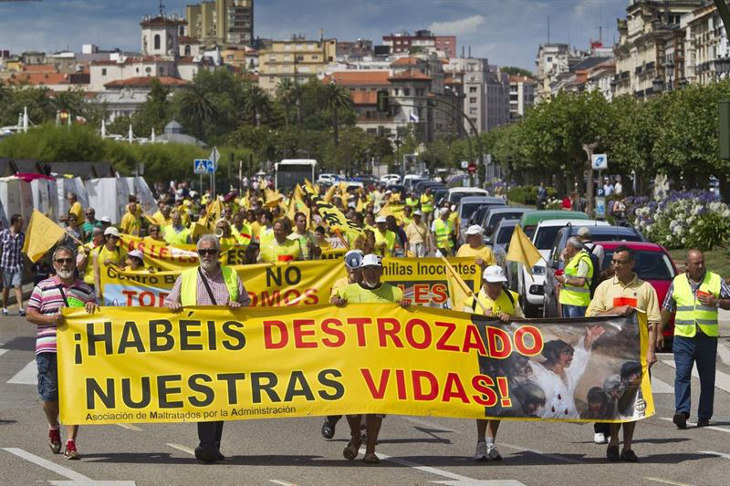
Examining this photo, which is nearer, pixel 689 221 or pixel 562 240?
pixel 562 240

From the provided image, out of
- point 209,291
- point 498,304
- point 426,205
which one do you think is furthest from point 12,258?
point 426,205

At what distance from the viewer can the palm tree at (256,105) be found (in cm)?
18462

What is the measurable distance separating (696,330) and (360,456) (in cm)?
367

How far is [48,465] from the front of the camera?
11625 mm

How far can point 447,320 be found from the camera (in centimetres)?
1205

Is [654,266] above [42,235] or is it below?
below

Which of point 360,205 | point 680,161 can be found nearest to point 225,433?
point 360,205

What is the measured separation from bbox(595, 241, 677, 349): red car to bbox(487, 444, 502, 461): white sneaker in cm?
891

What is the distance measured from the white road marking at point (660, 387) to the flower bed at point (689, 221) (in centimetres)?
1922

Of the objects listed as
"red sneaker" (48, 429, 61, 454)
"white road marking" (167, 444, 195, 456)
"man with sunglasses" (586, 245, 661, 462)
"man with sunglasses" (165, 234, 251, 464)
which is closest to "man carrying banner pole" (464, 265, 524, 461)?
"man with sunglasses" (586, 245, 661, 462)

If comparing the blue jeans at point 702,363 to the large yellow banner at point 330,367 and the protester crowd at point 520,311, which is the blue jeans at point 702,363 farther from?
the large yellow banner at point 330,367

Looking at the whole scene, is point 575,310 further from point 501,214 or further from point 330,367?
point 501,214

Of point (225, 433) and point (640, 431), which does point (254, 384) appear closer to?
point (225, 433)

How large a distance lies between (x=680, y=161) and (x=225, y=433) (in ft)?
142
